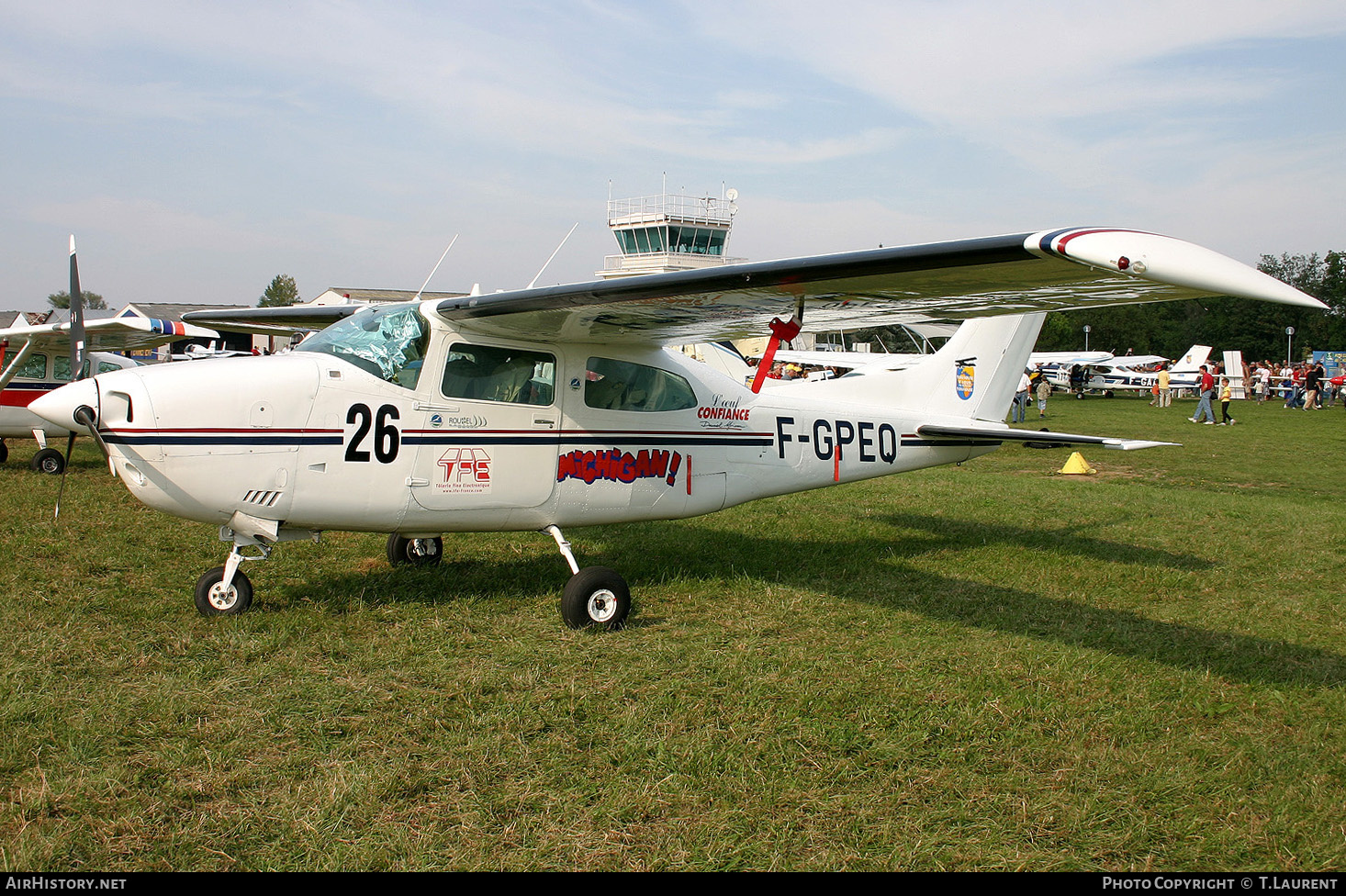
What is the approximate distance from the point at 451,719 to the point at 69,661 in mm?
2292

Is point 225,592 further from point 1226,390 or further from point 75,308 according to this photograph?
point 1226,390

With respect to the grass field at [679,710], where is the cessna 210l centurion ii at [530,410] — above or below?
above

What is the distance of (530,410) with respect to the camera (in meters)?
6.43

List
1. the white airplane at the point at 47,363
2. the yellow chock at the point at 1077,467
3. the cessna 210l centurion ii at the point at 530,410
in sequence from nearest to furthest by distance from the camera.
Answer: the cessna 210l centurion ii at the point at 530,410 < the white airplane at the point at 47,363 < the yellow chock at the point at 1077,467

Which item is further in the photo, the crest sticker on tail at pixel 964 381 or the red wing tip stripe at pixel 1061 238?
the crest sticker on tail at pixel 964 381

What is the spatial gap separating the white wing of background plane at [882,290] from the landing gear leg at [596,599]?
175 centimetres

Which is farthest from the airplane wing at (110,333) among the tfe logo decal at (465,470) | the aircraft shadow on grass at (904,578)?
the tfe logo decal at (465,470)

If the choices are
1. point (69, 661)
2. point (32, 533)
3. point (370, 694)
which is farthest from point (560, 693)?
point (32, 533)

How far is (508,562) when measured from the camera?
25.5ft

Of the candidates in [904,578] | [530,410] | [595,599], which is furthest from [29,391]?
[904,578]

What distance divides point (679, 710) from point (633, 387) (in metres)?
3.01

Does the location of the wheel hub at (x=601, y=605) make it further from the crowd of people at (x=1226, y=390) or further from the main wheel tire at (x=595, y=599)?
the crowd of people at (x=1226, y=390)

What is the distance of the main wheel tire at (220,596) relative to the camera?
5.86 metres

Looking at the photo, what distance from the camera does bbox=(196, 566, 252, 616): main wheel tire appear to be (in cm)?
586
